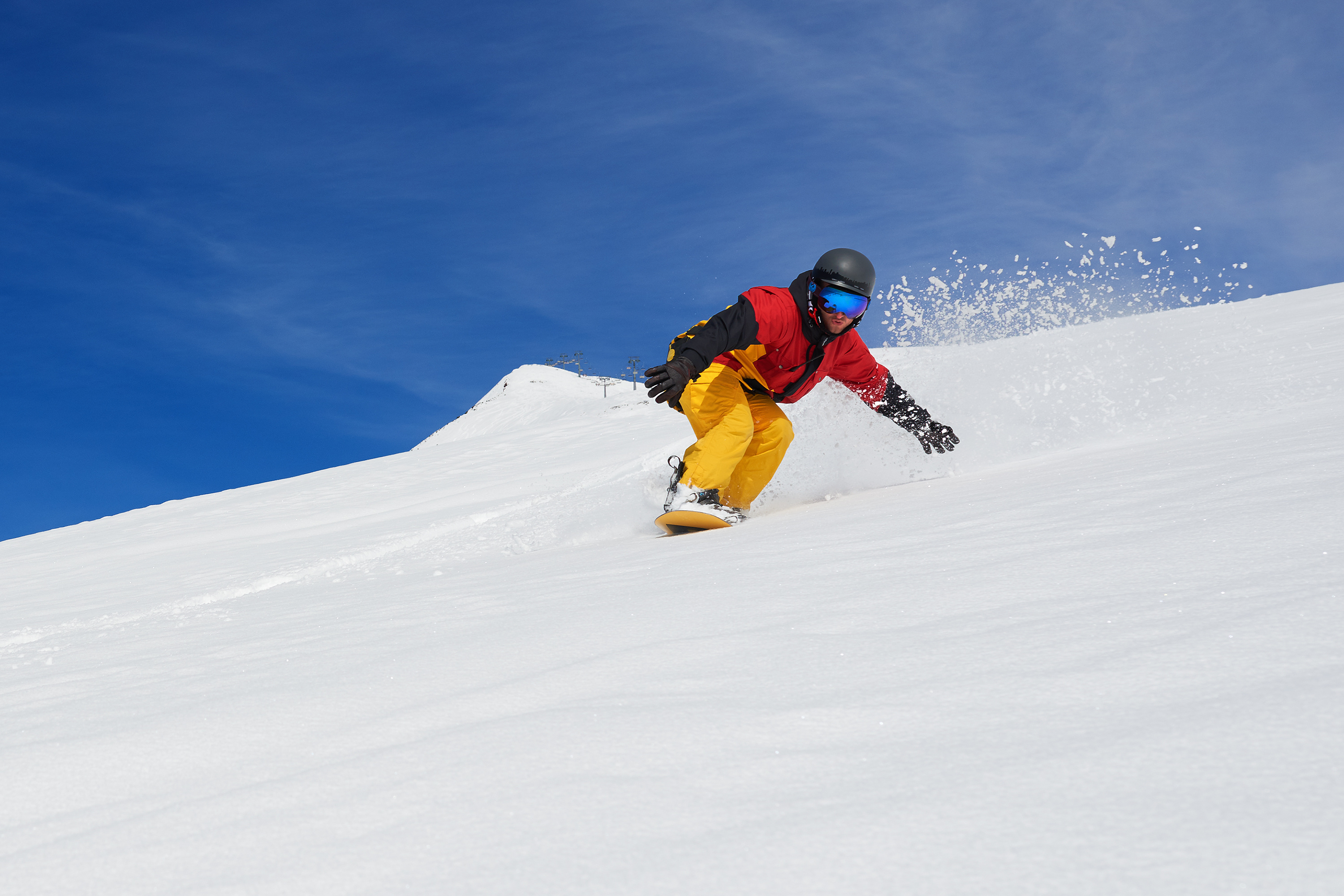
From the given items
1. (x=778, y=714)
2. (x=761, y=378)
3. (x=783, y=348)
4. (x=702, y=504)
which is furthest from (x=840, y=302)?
(x=778, y=714)

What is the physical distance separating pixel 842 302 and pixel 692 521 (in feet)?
4.11

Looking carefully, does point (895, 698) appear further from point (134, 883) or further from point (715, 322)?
point (715, 322)

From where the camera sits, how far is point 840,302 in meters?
4.22

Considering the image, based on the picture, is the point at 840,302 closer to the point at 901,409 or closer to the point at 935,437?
the point at 901,409

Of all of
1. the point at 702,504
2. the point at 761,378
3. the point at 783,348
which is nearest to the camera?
the point at 702,504

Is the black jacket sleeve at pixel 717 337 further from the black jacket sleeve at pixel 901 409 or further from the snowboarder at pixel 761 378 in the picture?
the black jacket sleeve at pixel 901 409

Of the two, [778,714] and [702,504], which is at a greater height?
[702,504]

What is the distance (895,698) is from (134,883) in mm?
1113

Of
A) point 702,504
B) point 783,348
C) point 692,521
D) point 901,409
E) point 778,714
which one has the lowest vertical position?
point 778,714

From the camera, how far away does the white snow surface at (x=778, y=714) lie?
1020mm

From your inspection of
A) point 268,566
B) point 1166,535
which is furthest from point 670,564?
point 268,566

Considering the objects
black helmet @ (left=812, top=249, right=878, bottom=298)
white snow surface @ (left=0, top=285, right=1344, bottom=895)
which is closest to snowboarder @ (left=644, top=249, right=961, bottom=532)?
black helmet @ (left=812, top=249, right=878, bottom=298)

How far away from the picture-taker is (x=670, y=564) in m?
3.05

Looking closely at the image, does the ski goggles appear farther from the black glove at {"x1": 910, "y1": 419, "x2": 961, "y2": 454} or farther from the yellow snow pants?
the black glove at {"x1": 910, "y1": 419, "x2": 961, "y2": 454}
